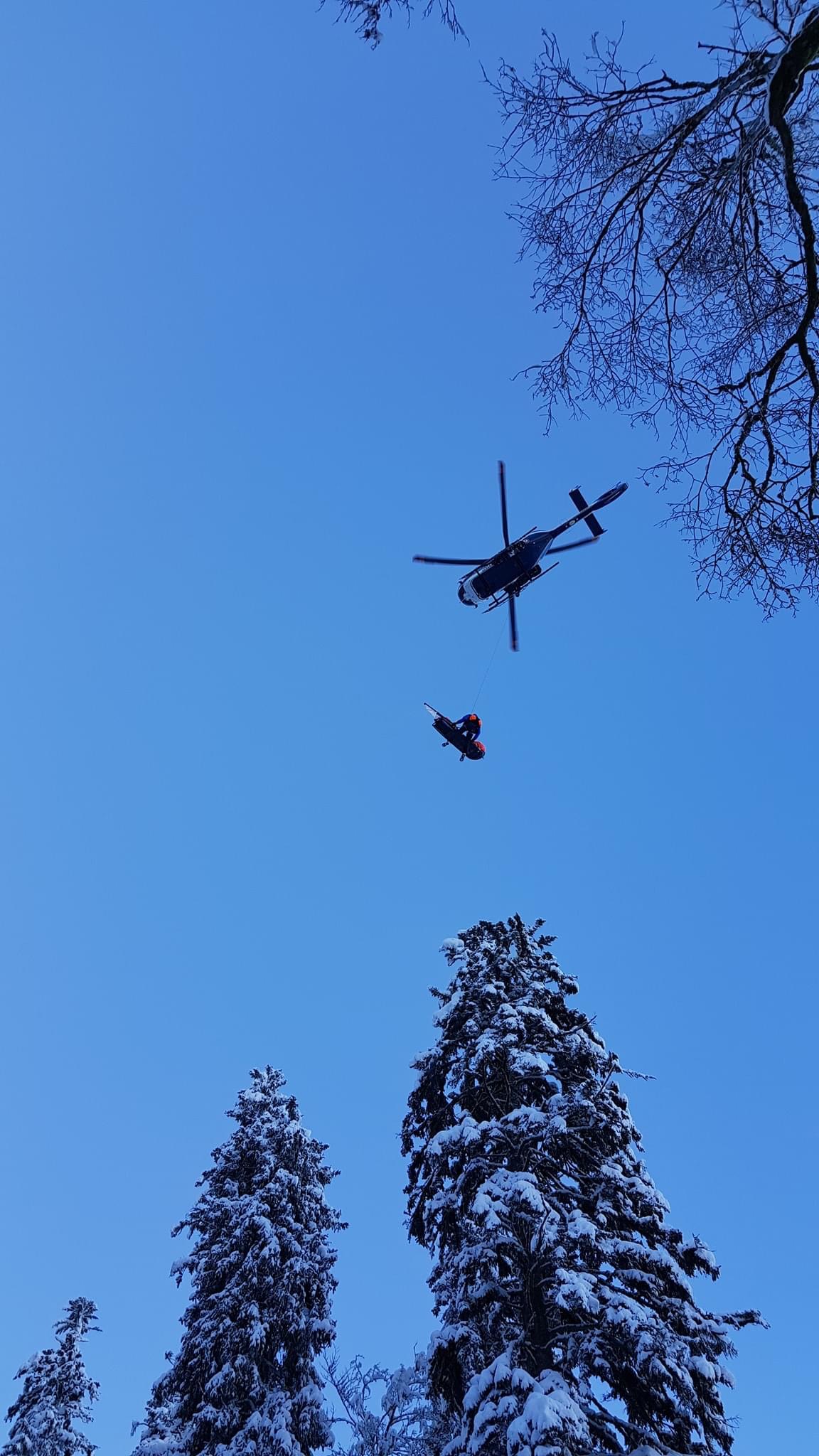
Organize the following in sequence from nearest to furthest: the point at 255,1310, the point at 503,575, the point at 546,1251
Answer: the point at 546,1251, the point at 255,1310, the point at 503,575

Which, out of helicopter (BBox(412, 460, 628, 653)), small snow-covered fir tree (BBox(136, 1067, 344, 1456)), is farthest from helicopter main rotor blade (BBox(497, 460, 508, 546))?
small snow-covered fir tree (BBox(136, 1067, 344, 1456))

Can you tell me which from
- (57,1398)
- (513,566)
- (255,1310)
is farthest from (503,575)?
(57,1398)

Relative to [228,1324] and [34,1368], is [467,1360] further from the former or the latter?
[34,1368]

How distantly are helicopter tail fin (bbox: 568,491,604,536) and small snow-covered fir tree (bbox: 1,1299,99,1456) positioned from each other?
77.8ft

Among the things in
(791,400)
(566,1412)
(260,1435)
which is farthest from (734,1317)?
(791,400)

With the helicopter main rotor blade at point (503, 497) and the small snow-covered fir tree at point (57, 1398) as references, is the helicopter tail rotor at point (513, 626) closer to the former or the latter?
the helicopter main rotor blade at point (503, 497)

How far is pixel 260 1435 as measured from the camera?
45.5 feet

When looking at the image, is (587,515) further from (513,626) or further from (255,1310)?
(255,1310)

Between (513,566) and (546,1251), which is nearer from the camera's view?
(546,1251)

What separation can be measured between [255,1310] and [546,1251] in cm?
694

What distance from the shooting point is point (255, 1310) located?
14961mm

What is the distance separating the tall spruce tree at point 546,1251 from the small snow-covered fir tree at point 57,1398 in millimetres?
15057

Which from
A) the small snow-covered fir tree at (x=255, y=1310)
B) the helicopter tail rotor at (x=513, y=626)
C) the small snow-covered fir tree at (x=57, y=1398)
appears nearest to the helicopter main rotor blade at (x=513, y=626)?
the helicopter tail rotor at (x=513, y=626)

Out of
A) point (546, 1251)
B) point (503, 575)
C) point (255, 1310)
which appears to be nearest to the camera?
point (546, 1251)
